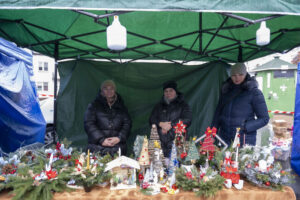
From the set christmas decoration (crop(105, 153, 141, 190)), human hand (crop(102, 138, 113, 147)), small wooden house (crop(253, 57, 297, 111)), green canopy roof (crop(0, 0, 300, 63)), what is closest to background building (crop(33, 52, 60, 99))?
green canopy roof (crop(0, 0, 300, 63))

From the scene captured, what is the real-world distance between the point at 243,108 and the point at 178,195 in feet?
5.45

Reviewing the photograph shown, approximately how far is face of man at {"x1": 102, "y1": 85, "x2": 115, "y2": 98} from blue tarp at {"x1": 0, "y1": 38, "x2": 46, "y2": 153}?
4.82 feet

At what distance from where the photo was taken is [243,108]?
8.91 ft

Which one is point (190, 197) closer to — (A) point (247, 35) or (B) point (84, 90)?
(A) point (247, 35)

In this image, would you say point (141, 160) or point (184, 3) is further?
point (141, 160)

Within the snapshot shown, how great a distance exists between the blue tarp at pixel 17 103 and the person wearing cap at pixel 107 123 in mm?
1088

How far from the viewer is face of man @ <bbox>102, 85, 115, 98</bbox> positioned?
10.6 feet

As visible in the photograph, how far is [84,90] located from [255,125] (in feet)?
11.9

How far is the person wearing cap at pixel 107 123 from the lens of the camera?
3023 millimetres

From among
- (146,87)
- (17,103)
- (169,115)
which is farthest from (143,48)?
(17,103)

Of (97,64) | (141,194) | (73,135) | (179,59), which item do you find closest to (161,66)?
(179,59)

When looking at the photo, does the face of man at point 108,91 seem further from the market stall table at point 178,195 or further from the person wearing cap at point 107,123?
the market stall table at point 178,195

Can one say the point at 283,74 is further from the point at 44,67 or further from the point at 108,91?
the point at 44,67

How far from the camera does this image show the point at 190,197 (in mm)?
1604
